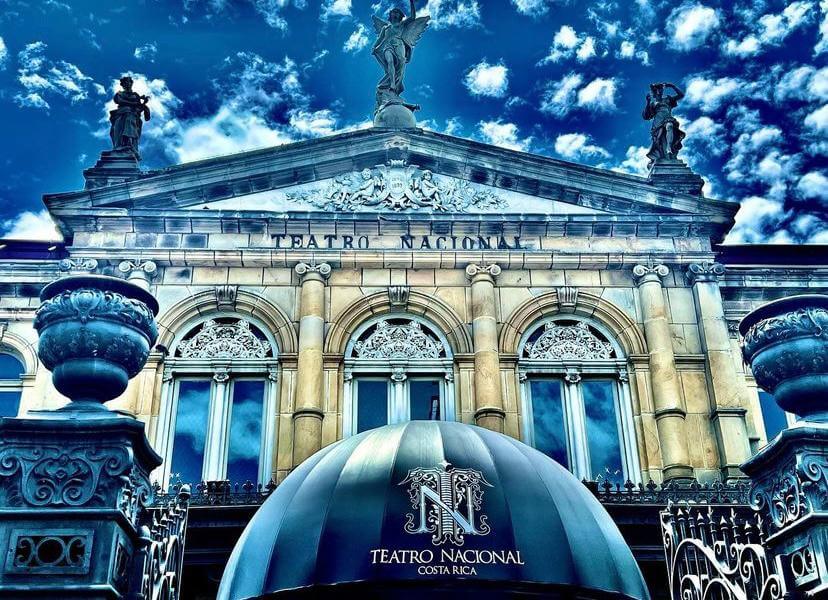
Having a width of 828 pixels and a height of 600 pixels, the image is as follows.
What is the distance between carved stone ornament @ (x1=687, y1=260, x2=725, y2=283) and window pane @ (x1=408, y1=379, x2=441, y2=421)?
17.2 feet

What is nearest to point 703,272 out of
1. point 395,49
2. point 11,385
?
point 395,49

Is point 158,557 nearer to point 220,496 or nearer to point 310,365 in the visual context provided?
Answer: point 220,496

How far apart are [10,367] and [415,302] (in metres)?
7.74

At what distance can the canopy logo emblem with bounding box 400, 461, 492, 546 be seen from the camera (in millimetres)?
7167

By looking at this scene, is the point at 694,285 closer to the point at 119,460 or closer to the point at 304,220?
the point at 304,220

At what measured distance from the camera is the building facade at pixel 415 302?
16.0 meters

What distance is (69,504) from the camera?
6.06m

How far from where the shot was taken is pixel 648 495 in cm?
1398

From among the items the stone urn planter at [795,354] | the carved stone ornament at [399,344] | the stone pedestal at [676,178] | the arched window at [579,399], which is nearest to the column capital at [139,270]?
the carved stone ornament at [399,344]

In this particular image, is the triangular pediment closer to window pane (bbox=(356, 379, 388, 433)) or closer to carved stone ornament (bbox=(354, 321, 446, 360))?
carved stone ornament (bbox=(354, 321, 446, 360))

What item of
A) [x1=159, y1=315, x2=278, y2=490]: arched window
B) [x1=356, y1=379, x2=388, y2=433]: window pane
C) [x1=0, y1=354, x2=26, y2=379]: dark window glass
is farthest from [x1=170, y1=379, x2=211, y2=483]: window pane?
[x1=0, y1=354, x2=26, y2=379]: dark window glass

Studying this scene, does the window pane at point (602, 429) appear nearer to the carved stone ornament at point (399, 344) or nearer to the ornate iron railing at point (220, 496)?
the carved stone ornament at point (399, 344)

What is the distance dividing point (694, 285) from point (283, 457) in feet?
27.0

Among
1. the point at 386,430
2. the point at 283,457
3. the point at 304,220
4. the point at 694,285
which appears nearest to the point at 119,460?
the point at 386,430
